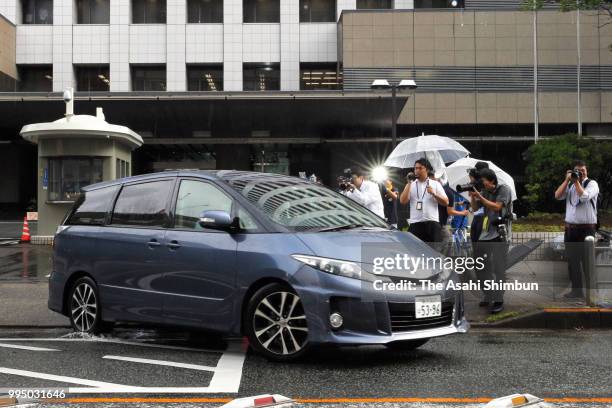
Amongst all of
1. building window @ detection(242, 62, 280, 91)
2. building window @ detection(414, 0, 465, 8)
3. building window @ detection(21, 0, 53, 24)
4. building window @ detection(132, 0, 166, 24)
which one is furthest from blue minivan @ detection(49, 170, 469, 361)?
building window @ detection(21, 0, 53, 24)

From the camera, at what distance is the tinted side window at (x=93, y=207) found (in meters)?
7.48

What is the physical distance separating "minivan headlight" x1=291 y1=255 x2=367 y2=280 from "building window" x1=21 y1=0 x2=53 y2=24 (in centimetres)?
3840

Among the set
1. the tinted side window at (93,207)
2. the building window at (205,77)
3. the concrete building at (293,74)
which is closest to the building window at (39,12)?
the concrete building at (293,74)

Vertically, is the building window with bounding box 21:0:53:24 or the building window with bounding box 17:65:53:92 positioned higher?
the building window with bounding box 21:0:53:24

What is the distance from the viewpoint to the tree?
2652 centimetres

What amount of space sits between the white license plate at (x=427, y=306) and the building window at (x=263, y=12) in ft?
117

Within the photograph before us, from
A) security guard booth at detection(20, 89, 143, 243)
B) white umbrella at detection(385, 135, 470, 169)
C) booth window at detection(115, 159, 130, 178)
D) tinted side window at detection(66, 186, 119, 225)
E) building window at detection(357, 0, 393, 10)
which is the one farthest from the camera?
building window at detection(357, 0, 393, 10)

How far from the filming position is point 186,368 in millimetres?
5734

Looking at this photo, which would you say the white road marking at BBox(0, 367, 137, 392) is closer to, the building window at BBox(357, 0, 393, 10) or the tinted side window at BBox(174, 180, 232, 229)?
the tinted side window at BBox(174, 180, 232, 229)

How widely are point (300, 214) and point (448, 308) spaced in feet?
5.04

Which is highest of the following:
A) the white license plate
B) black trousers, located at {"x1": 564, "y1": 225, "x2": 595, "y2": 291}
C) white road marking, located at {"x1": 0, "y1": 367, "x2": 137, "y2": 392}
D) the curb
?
→ black trousers, located at {"x1": 564, "y1": 225, "x2": 595, "y2": 291}

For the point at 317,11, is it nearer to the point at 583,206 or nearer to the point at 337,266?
the point at 583,206

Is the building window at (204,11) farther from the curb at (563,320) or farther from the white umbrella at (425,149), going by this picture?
the curb at (563,320)

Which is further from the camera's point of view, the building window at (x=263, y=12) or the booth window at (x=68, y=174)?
the building window at (x=263, y=12)
